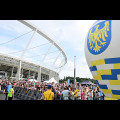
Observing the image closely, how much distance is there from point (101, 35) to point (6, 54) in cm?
2220

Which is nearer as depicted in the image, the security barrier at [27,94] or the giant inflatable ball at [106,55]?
the giant inflatable ball at [106,55]

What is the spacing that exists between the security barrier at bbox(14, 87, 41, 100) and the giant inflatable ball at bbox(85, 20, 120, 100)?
5240mm

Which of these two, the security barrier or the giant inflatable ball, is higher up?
the giant inflatable ball

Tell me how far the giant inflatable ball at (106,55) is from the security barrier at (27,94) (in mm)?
5240

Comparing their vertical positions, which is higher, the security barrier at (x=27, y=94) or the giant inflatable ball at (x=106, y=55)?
the giant inflatable ball at (x=106, y=55)

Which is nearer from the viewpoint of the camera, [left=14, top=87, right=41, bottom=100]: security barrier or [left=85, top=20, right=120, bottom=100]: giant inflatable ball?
[left=85, top=20, right=120, bottom=100]: giant inflatable ball

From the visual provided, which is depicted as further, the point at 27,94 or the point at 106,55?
the point at 27,94

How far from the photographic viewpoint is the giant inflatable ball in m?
4.73

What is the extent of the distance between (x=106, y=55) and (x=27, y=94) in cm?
778

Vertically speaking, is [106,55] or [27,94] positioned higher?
[106,55]

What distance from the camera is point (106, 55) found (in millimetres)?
5020

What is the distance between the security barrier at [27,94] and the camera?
378 inches
